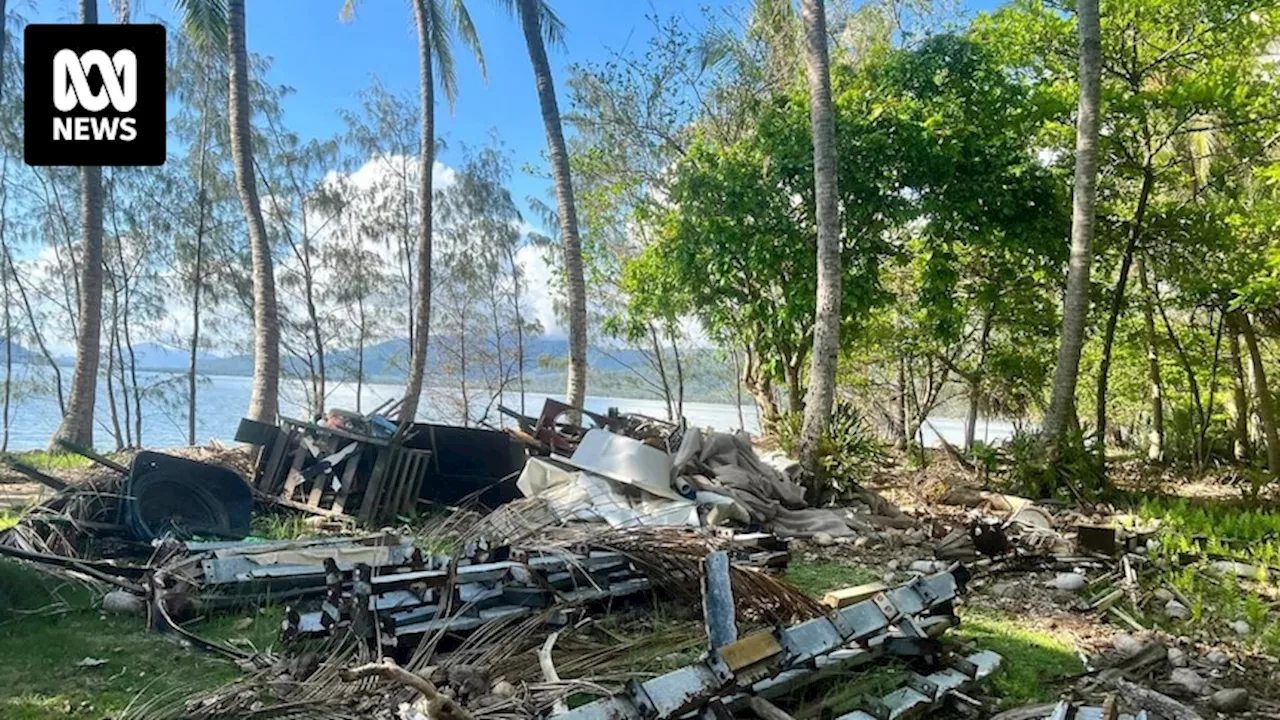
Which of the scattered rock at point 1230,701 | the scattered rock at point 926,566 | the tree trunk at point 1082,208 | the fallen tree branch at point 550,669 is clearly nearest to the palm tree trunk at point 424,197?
the scattered rock at point 926,566

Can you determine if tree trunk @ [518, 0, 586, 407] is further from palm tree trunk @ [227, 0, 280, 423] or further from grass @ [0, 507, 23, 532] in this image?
grass @ [0, 507, 23, 532]

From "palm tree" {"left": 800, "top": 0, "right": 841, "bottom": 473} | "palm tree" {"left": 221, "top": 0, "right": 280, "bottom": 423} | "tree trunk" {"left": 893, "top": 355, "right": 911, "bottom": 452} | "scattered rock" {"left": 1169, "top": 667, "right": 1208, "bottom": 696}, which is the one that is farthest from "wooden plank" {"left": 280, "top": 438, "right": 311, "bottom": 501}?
"tree trunk" {"left": 893, "top": 355, "right": 911, "bottom": 452}

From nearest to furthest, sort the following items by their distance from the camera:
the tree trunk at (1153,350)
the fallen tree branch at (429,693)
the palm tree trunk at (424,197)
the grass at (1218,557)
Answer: the fallen tree branch at (429,693)
the grass at (1218,557)
the tree trunk at (1153,350)
the palm tree trunk at (424,197)

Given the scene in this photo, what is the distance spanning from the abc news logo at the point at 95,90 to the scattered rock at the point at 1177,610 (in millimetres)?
6066

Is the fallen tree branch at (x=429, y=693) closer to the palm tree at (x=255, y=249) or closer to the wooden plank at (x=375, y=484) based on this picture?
the wooden plank at (x=375, y=484)

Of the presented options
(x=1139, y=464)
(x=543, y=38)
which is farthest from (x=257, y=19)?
(x=1139, y=464)

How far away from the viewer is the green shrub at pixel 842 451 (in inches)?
253

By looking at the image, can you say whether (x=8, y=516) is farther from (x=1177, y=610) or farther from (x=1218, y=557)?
(x=1218, y=557)

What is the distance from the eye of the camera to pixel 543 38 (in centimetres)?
960

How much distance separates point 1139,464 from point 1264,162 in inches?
175

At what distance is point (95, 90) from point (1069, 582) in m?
6.15

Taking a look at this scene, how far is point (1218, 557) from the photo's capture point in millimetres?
4738

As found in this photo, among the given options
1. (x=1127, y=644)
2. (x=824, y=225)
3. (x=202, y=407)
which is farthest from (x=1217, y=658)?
(x=202, y=407)

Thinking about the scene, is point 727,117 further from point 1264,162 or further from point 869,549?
point 869,549
